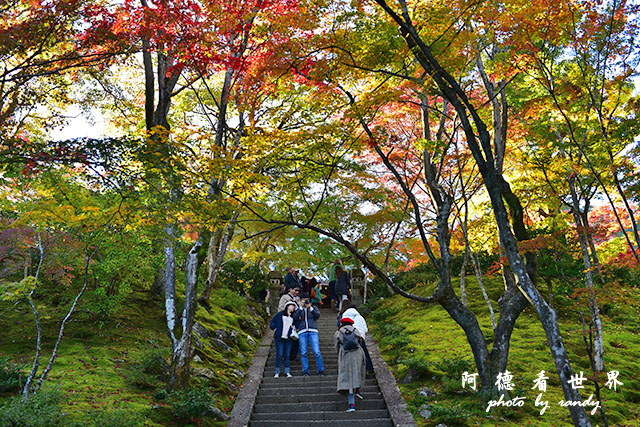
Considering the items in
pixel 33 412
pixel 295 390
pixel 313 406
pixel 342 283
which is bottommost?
pixel 313 406

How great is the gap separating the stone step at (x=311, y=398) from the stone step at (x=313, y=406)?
23 centimetres

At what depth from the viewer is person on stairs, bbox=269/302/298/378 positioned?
935cm

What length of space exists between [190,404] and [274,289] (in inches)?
411

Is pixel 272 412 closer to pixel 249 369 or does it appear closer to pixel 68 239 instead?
pixel 249 369

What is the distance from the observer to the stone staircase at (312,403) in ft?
24.6

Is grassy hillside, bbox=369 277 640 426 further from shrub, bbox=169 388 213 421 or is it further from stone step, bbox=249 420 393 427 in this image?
shrub, bbox=169 388 213 421

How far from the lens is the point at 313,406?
807 cm

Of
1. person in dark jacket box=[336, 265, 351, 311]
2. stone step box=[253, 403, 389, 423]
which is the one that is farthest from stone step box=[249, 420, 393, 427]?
person in dark jacket box=[336, 265, 351, 311]

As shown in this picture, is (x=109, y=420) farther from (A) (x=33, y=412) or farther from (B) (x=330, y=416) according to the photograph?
(B) (x=330, y=416)

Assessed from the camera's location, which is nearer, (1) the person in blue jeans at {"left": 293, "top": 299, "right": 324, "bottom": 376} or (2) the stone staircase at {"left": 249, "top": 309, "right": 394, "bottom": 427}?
(2) the stone staircase at {"left": 249, "top": 309, "right": 394, "bottom": 427}

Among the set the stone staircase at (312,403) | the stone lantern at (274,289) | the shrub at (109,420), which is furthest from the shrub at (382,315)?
the shrub at (109,420)

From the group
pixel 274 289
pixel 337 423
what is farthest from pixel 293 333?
pixel 274 289

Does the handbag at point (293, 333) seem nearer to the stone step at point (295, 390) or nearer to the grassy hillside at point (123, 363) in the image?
the stone step at point (295, 390)

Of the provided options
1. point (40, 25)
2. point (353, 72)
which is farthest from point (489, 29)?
point (40, 25)
